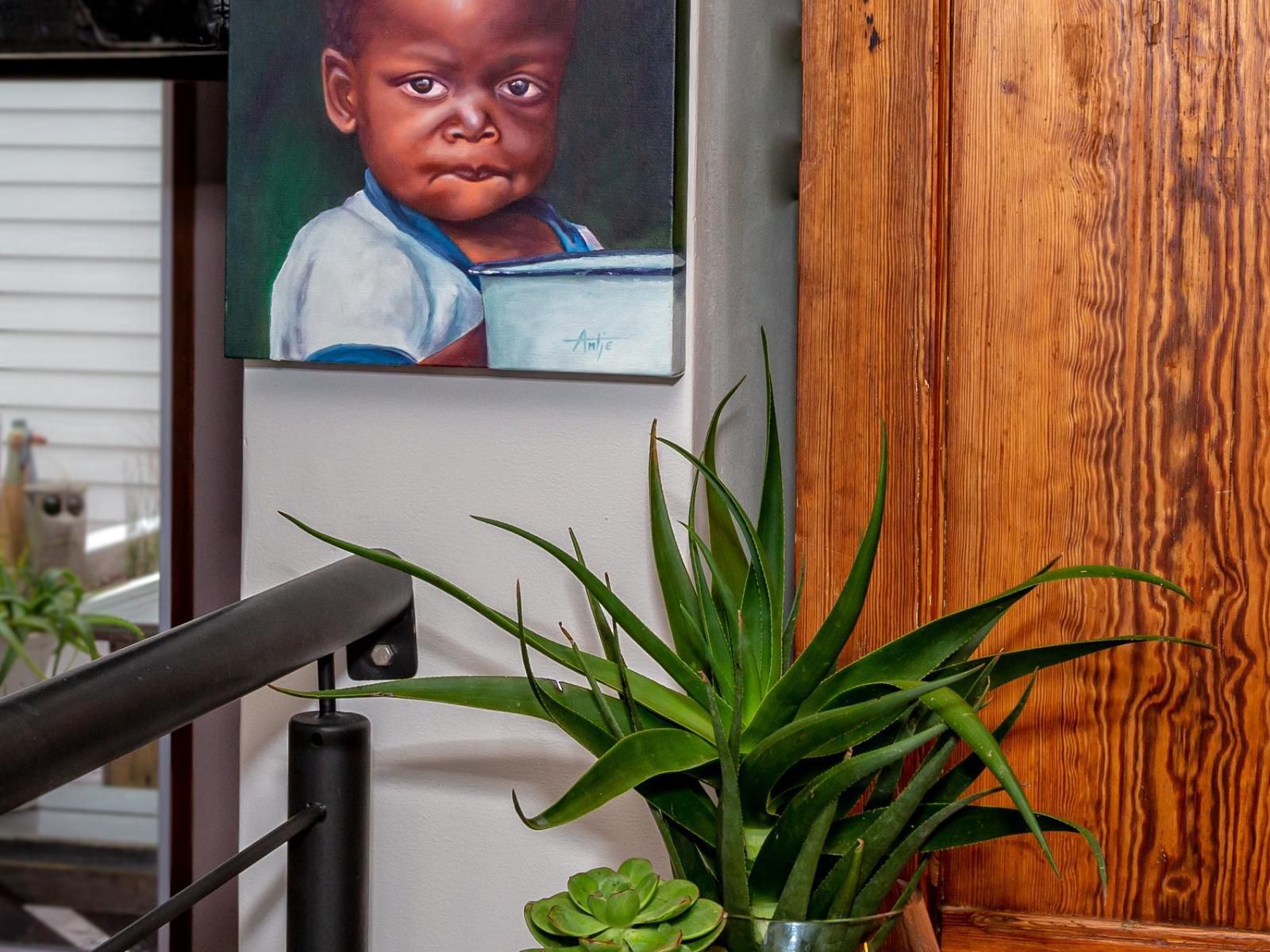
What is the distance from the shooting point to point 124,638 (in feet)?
7.59

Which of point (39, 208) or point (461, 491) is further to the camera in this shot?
point (39, 208)

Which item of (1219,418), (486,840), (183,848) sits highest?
(1219,418)

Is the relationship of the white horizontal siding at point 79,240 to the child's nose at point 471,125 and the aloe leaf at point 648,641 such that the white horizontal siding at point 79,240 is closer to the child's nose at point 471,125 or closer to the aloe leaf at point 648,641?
the child's nose at point 471,125

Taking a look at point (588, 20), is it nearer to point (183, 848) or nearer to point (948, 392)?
point (948, 392)

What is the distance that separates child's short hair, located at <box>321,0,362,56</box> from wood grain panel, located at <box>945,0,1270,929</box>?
0.56 metres

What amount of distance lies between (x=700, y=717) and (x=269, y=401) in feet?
1.80

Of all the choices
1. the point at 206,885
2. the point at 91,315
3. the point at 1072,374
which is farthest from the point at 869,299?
the point at 91,315

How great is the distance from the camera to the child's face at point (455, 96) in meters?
1.05

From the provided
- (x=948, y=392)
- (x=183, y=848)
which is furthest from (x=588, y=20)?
(x=183, y=848)

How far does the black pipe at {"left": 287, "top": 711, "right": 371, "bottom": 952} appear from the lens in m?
0.92

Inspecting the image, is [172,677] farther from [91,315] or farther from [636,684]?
[91,315]

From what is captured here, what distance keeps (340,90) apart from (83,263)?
1.39 meters
